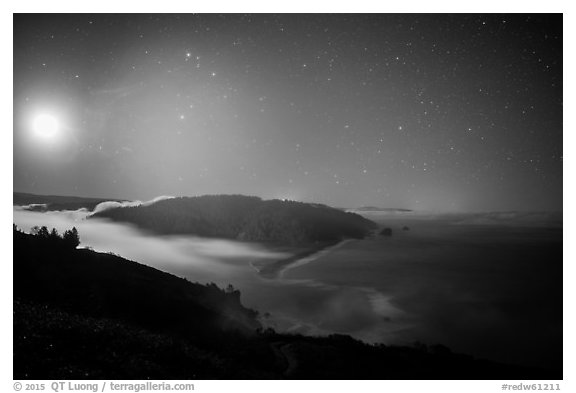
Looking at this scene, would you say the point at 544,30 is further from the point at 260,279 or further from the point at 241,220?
the point at 241,220

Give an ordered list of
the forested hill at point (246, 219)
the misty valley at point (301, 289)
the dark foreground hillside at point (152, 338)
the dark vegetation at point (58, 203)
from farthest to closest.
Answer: the forested hill at point (246, 219)
the dark vegetation at point (58, 203)
the misty valley at point (301, 289)
the dark foreground hillside at point (152, 338)

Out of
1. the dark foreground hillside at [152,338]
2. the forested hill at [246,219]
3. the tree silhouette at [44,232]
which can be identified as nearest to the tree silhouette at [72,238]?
the dark foreground hillside at [152,338]

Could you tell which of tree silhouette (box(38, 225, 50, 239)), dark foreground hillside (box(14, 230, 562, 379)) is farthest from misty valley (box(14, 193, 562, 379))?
tree silhouette (box(38, 225, 50, 239))

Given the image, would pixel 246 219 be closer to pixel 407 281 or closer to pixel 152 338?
pixel 407 281

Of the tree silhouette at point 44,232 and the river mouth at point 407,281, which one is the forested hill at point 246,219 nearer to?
the river mouth at point 407,281
